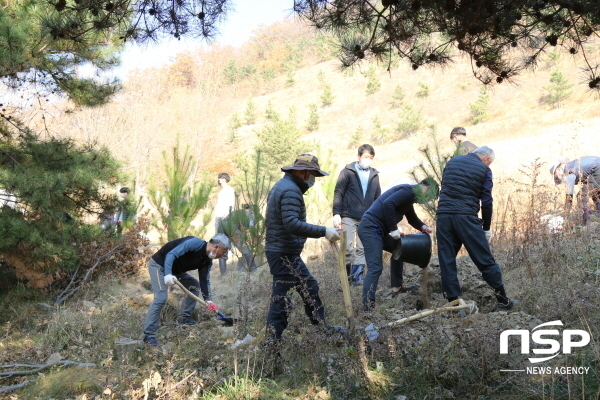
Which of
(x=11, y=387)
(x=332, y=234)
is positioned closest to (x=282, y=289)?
(x=332, y=234)

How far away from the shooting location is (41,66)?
7.21 metres

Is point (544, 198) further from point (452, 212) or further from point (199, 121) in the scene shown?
point (199, 121)

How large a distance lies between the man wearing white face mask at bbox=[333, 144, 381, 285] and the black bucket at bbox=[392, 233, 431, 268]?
1.52m

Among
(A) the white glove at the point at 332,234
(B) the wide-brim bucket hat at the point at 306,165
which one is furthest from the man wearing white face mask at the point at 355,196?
(A) the white glove at the point at 332,234

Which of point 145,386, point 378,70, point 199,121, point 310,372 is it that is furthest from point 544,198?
point 378,70

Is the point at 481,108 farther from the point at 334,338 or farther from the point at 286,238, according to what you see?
the point at 334,338

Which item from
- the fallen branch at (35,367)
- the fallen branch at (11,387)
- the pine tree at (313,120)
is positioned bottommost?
the fallen branch at (11,387)

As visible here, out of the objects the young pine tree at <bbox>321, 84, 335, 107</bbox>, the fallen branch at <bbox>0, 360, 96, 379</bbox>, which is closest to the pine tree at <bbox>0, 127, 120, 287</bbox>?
the fallen branch at <bbox>0, 360, 96, 379</bbox>

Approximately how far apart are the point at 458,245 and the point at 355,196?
2.00m

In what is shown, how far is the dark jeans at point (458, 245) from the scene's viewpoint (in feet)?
15.9

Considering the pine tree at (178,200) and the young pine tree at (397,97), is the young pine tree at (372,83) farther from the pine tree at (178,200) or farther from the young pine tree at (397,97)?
the pine tree at (178,200)

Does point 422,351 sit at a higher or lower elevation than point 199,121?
lower

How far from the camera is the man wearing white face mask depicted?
690 centimetres

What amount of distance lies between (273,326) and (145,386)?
1117mm
